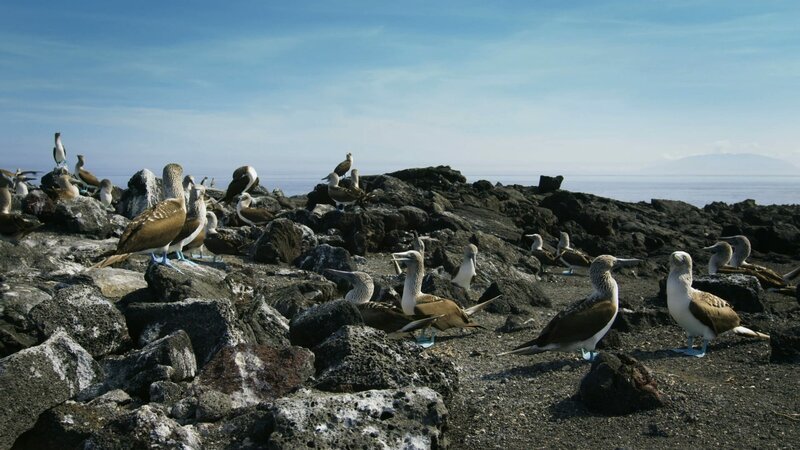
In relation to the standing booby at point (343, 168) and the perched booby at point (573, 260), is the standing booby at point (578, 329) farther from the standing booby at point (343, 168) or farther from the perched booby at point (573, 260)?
the standing booby at point (343, 168)

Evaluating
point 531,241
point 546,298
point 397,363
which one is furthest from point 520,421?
point 531,241

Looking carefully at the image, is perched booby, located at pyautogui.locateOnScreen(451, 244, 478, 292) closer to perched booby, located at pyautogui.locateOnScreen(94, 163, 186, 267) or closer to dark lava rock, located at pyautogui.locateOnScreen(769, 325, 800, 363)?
perched booby, located at pyautogui.locateOnScreen(94, 163, 186, 267)

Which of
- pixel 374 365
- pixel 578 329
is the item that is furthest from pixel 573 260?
pixel 374 365

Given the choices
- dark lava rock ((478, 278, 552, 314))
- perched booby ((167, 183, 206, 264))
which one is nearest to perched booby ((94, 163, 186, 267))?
perched booby ((167, 183, 206, 264))

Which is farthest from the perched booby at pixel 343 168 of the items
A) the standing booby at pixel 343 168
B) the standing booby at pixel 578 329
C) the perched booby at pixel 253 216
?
the standing booby at pixel 578 329

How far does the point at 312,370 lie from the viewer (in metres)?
6.67

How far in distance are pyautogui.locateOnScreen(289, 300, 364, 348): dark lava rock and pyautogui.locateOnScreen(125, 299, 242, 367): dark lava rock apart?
0.73m

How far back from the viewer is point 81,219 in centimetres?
1495

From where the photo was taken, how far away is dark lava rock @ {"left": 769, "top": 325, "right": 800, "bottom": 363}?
8.95 metres

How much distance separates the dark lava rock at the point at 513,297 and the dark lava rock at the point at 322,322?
4808 millimetres

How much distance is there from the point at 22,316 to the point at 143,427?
142 inches

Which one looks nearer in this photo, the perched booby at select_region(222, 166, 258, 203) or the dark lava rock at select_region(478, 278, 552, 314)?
the dark lava rock at select_region(478, 278, 552, 314)

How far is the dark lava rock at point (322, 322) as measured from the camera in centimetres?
794

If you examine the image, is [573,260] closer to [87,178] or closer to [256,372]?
[256,372]
